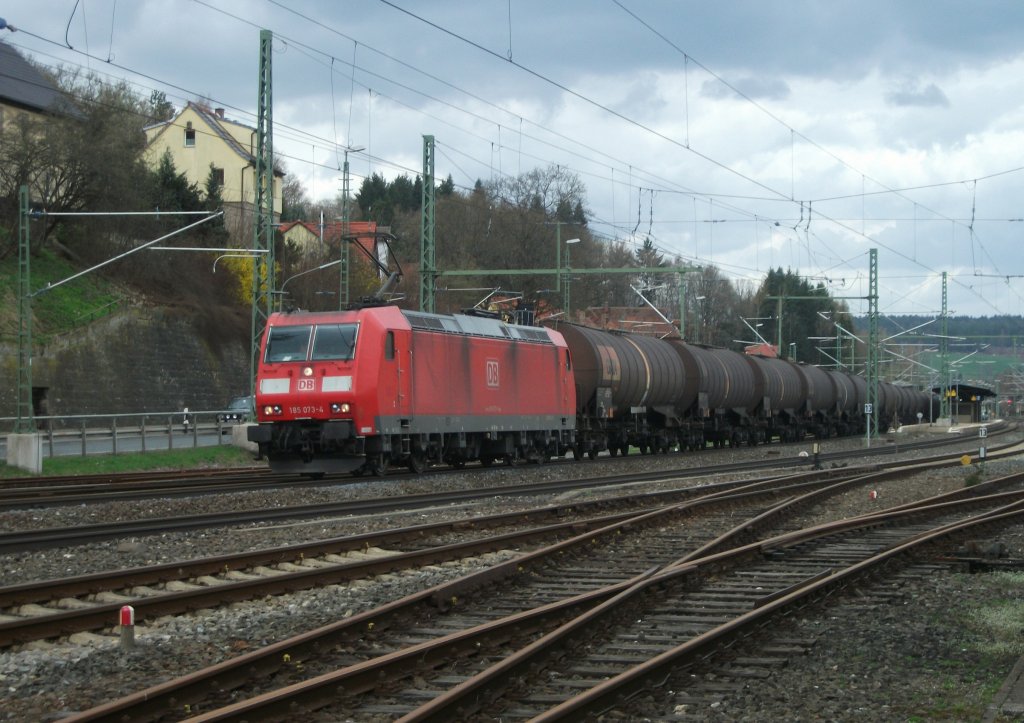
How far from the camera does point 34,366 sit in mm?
42562

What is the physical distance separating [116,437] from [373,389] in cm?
1223

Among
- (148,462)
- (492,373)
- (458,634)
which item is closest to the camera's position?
(458,634)

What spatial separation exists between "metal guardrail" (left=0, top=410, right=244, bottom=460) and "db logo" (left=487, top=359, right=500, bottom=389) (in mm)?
9437

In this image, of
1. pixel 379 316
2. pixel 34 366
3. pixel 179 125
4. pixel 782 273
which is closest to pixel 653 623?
pixel 379 316

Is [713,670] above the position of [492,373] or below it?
below

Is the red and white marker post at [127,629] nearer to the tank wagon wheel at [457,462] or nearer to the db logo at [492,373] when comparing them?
the db logo at [492,373]

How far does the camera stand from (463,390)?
25891 mm

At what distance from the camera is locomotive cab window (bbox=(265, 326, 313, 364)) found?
76.7ft

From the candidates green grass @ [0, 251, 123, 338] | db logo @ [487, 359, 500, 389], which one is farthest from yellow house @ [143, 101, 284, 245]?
db logo @ [487, 359, 500, 389]

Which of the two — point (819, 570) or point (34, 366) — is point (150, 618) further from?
point (34, 366)

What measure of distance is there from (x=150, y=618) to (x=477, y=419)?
1741 centimetres

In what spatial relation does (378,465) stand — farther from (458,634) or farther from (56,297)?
(56,297)

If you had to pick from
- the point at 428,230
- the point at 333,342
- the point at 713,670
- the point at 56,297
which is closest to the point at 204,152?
the point at 56,297

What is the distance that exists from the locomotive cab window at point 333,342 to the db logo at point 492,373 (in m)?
4.89
